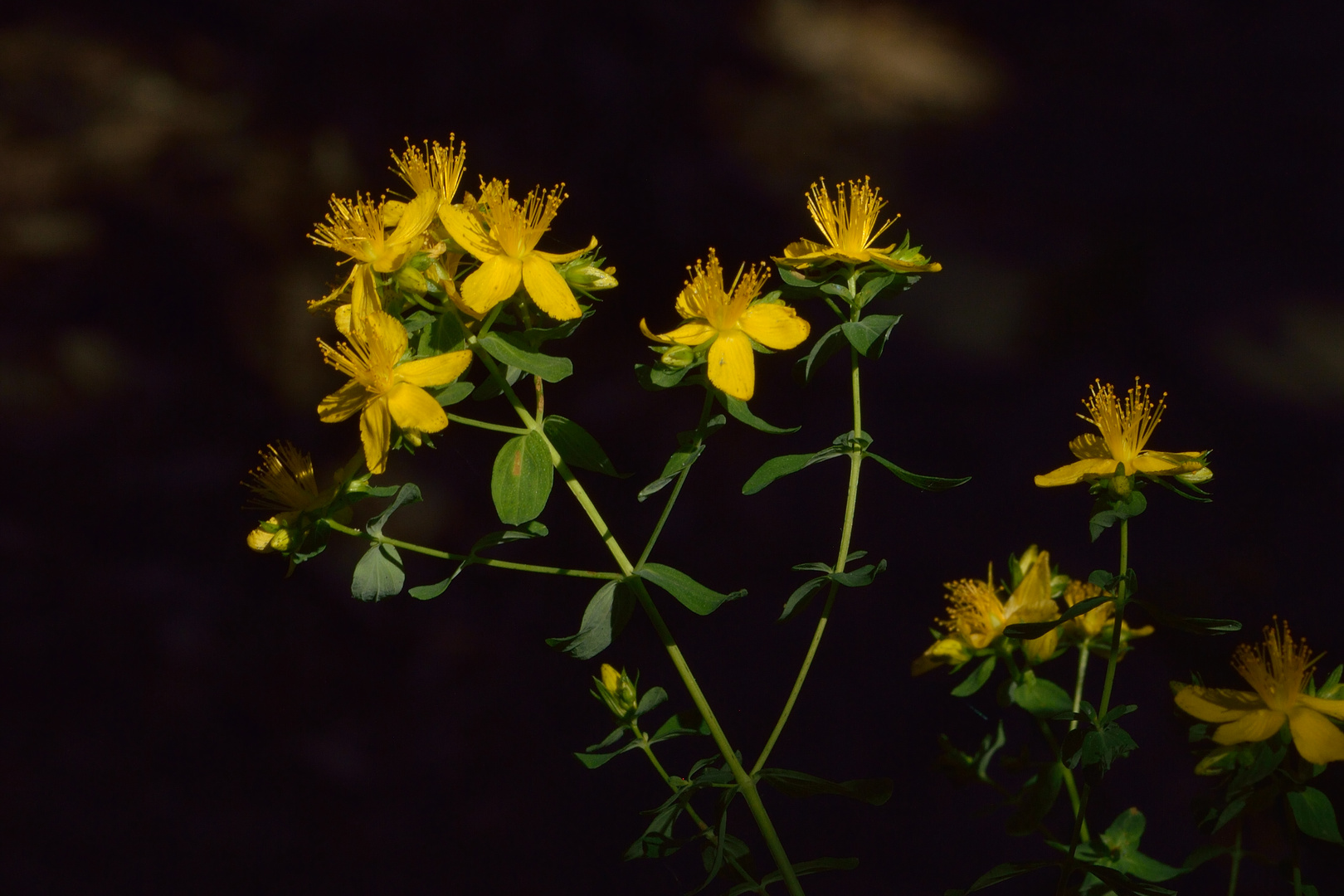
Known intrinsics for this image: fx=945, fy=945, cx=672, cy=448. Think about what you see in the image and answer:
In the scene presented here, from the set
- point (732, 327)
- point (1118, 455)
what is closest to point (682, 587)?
point (732, 327)

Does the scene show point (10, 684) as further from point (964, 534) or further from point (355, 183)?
point (964, 534)

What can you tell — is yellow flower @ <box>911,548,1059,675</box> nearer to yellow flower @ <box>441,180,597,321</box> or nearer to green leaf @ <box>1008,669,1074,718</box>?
green leaf @ <box>1008,669,1074,718</box>

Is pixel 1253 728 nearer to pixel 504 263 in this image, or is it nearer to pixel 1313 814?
pixel 1313 814

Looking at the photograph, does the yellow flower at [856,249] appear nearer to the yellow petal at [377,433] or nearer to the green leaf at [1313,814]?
the yellow petal at [377,433]

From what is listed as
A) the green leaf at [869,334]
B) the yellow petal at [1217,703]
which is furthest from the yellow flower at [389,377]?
the yellow petal at [1217,703]

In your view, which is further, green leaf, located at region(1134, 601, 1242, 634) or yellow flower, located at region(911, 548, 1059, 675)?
yellow flower, located at region(911, 548, 1059, 675)

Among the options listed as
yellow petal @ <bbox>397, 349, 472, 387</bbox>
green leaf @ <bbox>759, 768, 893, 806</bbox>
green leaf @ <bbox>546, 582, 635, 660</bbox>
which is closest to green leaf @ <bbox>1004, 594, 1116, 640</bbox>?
green leaf @ <bbox>759, 768, 893, 806</bbox>
